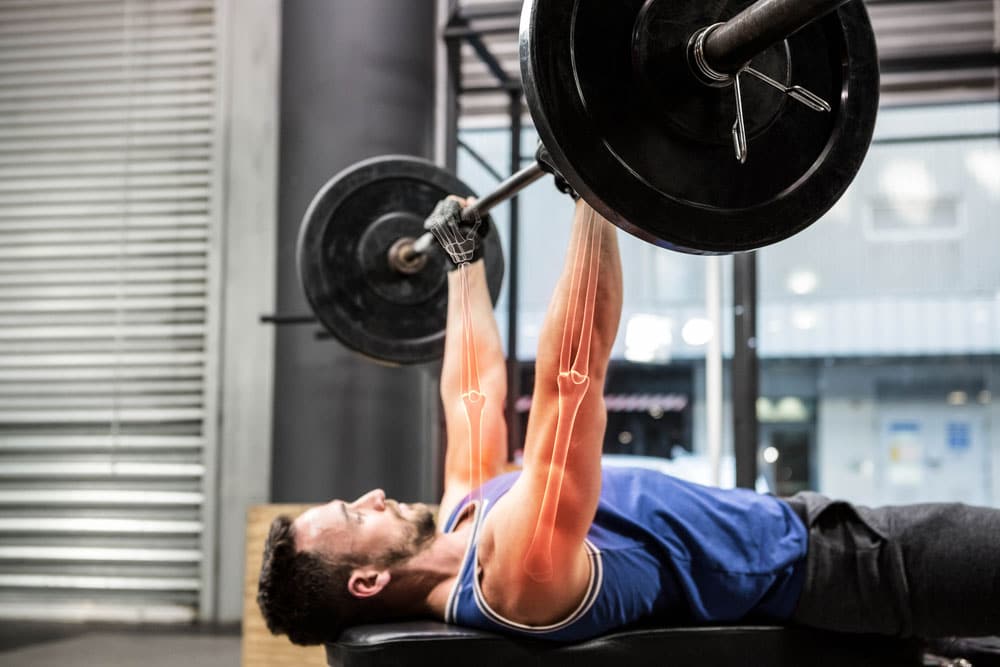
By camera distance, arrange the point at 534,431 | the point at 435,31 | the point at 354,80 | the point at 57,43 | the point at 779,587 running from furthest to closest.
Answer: the point at 57,43 → the point at 435,31 → the point at 354,80 → the point at 779,587 → the point at 534,431

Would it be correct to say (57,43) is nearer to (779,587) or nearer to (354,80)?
(354,80)

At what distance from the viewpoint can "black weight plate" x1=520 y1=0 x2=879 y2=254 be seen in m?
1.04

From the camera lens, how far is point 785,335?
4020mm

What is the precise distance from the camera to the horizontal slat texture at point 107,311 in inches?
158

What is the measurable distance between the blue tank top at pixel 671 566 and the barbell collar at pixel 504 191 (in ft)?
1.72

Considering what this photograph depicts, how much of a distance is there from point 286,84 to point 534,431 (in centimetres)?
260

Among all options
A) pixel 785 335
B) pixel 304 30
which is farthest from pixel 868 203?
pixel 304 30

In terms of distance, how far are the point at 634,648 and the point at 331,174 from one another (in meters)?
2.46

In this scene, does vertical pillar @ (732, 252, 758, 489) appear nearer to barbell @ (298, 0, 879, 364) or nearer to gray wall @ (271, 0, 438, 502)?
gray wall @ (271, 0, 438, 502)

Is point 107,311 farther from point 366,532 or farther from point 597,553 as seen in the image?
point 597,553

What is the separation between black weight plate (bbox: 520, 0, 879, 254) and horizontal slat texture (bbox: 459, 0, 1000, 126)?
2.97 m

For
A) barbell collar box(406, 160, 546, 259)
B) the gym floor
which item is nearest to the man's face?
barbell collar box(406, 160, 546, 259)

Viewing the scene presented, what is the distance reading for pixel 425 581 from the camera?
1671 millimetres
